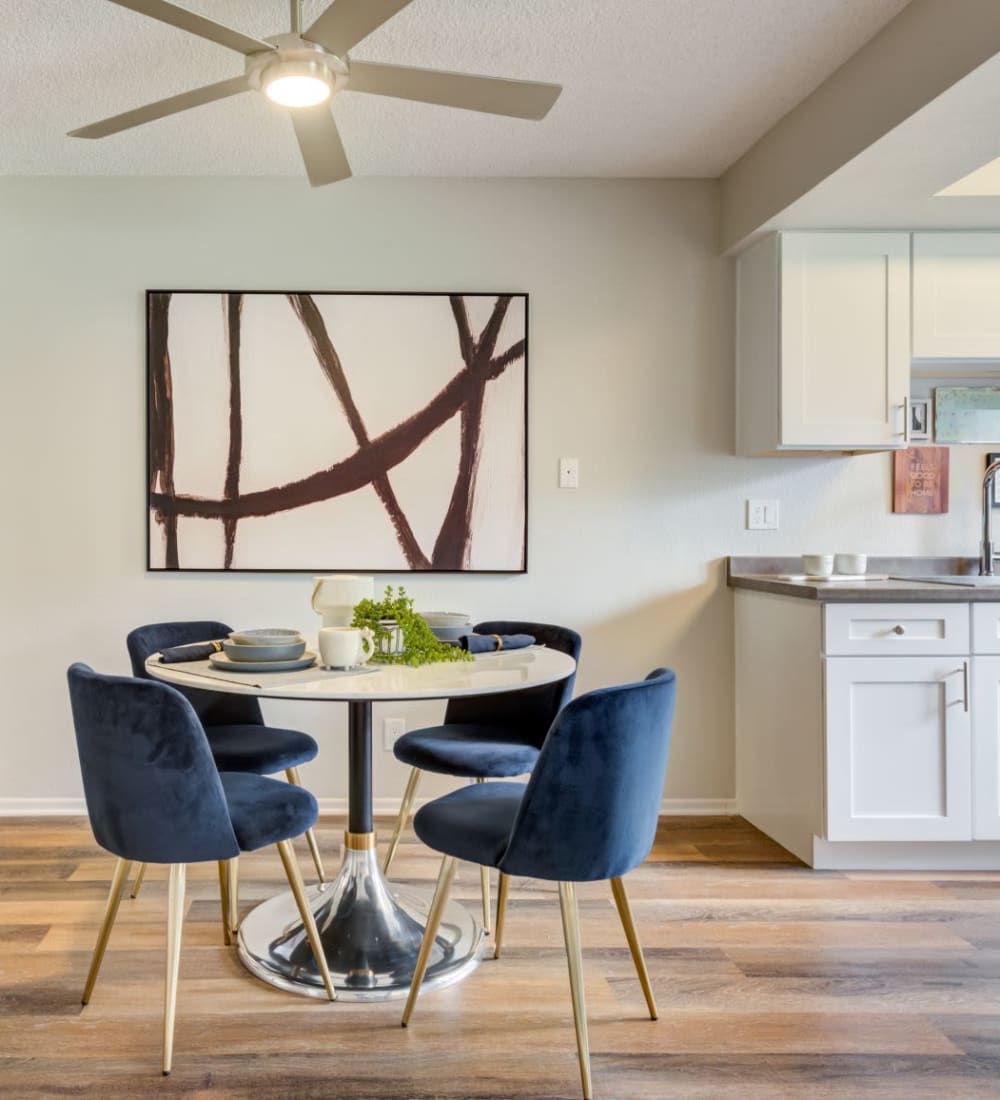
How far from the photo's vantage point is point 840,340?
3.15m

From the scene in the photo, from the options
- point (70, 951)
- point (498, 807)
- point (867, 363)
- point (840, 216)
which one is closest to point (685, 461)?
point (867, 363)

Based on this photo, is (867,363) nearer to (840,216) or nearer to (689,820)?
(840,216)

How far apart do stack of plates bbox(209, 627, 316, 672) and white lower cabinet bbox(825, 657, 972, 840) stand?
162cm

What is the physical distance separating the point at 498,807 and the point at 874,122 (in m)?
1.96

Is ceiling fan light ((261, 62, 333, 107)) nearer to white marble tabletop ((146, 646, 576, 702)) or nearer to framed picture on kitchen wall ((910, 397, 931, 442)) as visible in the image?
white marble tabletop ((146, 646, 576, 702))

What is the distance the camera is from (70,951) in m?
2.31

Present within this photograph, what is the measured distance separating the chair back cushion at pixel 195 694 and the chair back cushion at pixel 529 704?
2.02 feet

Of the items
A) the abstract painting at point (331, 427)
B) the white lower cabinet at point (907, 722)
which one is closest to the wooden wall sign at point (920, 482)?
the white lower cabinet at point (907, 722)

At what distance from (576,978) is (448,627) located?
1013mm

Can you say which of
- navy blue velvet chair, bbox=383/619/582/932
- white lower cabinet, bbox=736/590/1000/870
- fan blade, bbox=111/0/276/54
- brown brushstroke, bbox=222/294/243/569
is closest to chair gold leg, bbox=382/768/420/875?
→ navy blue velvet chair, bbox=383/619/582/932

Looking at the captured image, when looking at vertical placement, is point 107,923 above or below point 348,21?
below

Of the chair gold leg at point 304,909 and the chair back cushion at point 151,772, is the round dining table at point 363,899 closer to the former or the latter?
the chair gold leg at point 304,909

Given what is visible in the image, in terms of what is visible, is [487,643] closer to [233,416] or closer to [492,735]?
[492,735]

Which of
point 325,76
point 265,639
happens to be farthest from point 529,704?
point 325,76
